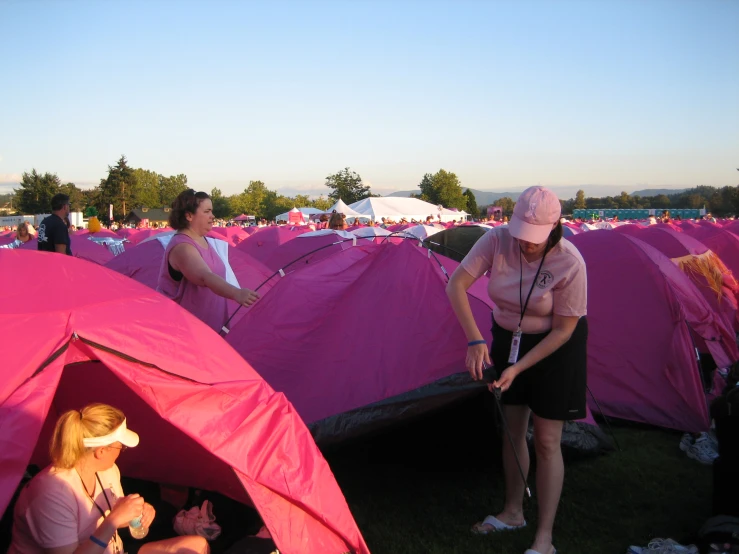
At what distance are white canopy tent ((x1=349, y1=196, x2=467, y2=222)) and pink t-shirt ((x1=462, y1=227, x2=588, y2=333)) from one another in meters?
30.2

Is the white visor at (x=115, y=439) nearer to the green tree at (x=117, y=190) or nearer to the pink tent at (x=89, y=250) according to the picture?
the pink tent at (x=89, y=250)

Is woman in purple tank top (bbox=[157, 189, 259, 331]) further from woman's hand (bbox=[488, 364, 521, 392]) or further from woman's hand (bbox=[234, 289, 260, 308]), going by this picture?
woman's hand (bbox=[488, 364, 521, 392])

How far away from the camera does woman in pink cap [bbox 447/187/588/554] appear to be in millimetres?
2760

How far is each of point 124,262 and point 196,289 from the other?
19.9 ft

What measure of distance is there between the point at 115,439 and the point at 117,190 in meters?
71.7

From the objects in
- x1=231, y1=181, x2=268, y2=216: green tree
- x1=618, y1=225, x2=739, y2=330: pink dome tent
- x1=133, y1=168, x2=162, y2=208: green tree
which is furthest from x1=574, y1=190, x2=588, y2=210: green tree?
x1=618, y1=225, x2=739, y2=330: pink dome tent

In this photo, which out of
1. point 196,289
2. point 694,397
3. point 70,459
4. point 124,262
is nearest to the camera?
point 70,459

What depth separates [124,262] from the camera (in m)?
9.30

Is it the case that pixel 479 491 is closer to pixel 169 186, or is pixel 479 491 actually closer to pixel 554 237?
pixel 554 237

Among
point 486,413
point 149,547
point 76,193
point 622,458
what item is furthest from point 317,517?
point 76,193

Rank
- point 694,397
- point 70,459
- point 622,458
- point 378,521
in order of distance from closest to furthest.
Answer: point 70,459 → point 378,521 → point 622,458 → point 694,397

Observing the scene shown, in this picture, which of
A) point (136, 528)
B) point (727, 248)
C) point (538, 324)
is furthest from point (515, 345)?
point (727, 248)

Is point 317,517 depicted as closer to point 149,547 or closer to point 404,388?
point 149,547

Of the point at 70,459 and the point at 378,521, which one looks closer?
the point at 70,459
